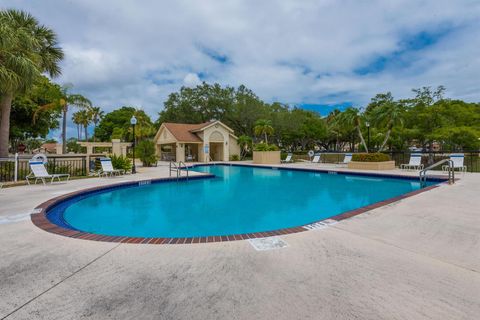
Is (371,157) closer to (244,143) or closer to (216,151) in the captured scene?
(244,143)

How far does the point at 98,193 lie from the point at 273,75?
20.2 m

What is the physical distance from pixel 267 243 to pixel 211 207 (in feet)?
14.1

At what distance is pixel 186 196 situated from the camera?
905 centimetres

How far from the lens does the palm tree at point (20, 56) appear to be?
9453mm

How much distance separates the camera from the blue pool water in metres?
5.58

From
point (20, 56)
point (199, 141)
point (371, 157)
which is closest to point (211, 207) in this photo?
point (20, 56)

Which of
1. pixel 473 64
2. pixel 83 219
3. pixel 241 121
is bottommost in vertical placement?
pixel 83 219

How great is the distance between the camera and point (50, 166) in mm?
12000

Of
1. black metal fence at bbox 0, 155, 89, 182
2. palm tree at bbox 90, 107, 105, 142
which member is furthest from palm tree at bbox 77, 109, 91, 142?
black metal fence at bbox 0, 155, 89, 182

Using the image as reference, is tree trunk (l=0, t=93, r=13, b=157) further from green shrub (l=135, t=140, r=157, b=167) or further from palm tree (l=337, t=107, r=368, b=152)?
palm tree (l=337, t=107, r=368, b=152)

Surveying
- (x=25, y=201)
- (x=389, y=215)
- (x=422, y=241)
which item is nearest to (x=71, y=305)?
(x=422, y=241)

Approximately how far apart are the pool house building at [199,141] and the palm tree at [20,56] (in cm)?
1412

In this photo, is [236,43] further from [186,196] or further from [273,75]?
[186,196]

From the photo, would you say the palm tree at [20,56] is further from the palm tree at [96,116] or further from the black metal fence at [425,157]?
the palm tree at [96,116]
